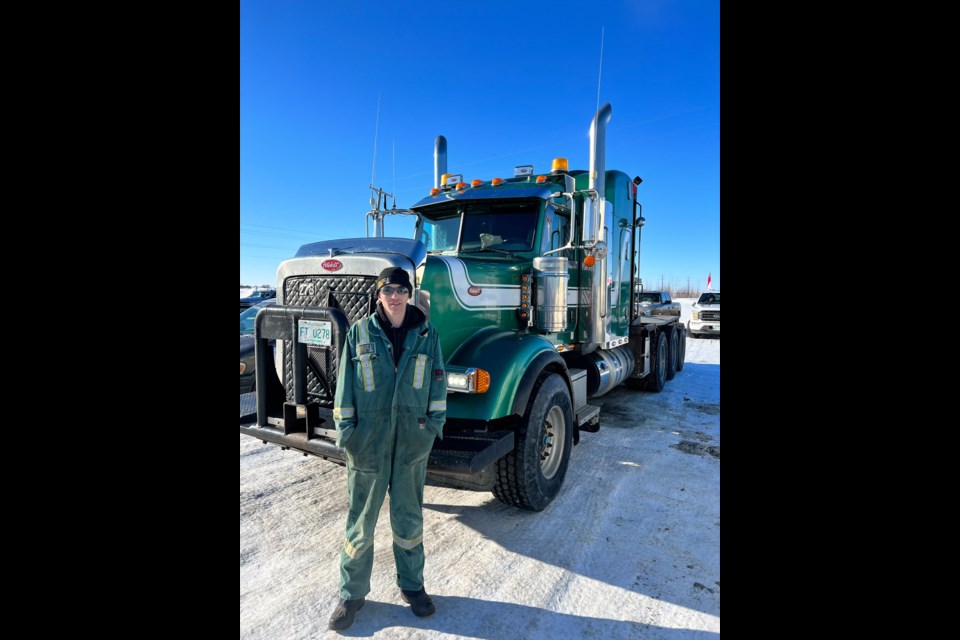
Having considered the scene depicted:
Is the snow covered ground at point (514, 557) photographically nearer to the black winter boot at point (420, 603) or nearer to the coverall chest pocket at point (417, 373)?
the black winter boot at point (420, 603)

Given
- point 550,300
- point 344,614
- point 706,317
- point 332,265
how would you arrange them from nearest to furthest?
point 344,614, point 332,265, point 550,300, point 706,317

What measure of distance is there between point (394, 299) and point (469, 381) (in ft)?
2.96

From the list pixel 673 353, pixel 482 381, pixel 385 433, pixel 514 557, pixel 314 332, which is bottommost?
pixel 514 557

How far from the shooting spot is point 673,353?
9.97m

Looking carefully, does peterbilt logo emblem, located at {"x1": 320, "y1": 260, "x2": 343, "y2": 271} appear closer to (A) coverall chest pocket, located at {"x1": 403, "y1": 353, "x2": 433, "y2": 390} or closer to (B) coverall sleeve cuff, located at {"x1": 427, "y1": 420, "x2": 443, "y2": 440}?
(A) coverall chest pocket, located at {"x1": 403, "y1": 353, "x2": 433, "y2": 390}

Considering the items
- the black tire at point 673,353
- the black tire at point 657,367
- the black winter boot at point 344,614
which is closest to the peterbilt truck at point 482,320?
the black winter boot at point 344,614

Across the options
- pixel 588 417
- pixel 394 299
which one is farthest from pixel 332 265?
pixel 588 417

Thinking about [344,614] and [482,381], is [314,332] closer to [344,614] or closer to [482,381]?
[482,381]

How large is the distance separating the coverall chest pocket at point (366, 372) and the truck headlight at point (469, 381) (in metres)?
0.84

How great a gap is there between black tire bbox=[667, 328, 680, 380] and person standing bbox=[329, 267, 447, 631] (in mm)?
8274

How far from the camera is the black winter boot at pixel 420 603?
2.38 metres
